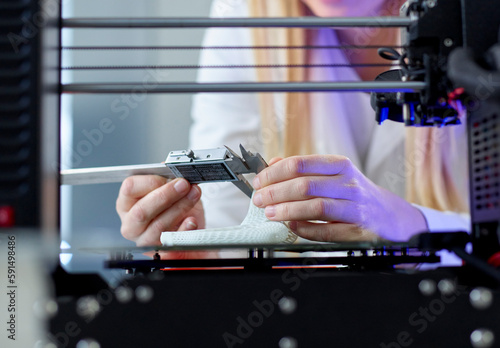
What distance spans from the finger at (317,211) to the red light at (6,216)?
32 cm

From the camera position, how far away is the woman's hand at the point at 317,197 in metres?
0.63

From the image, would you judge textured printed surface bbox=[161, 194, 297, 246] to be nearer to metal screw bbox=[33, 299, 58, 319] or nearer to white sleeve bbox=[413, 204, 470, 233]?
metal screw bbox=[33, 299, 58, 319]

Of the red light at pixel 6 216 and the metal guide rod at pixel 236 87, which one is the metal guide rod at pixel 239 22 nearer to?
the metal guide rod at pixel 236 87

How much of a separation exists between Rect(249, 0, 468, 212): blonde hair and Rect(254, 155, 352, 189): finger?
0.87 meters

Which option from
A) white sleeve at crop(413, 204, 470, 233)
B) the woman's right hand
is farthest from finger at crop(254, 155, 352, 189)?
white sleeve at crop(413, 204, 470, 233)

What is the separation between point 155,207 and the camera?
0.75 metres

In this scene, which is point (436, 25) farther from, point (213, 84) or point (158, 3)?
point (158, 3)

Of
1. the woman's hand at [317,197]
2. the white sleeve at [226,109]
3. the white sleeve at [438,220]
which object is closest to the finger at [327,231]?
the woman's hand at [317,197]

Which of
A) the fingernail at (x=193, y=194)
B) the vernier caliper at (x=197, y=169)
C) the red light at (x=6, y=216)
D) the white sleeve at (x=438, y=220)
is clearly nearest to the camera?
the red light at (x=6, y=216)

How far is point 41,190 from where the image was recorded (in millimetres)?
363

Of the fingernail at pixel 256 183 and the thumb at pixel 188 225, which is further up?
the fingernail at pixel 256 183

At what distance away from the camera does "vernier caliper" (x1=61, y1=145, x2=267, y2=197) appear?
57 cm

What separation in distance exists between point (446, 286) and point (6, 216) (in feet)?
1.11

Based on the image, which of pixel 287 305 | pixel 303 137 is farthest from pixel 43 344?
pixel 303 137
